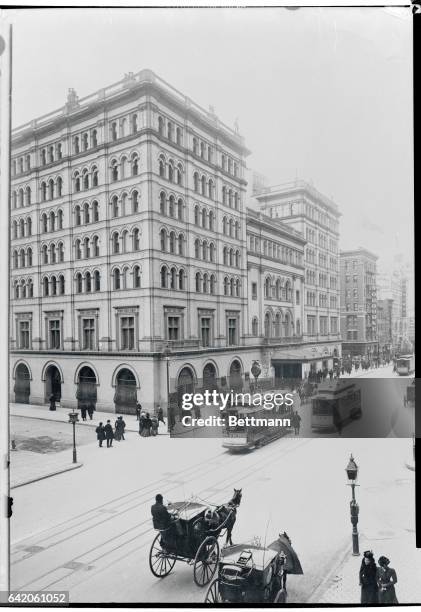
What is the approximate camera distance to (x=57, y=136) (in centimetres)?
790

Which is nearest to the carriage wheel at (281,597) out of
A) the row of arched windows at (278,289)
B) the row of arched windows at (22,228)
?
the row of arched windows at (278,289)

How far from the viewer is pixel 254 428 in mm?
6914

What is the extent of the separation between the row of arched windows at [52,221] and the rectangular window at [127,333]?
2000 mm

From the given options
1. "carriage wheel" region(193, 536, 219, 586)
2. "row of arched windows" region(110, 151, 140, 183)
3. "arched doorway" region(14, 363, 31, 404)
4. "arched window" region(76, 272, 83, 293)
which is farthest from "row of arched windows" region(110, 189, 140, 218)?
"carriage wheel" region(193, 536, 219, 586)

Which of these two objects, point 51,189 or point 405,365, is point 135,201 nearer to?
point 51,189

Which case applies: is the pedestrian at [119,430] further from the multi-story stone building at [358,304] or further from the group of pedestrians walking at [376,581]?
the group of pedestrians walking at [376,581]

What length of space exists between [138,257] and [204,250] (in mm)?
1084

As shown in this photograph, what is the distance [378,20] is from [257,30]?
1.72 m

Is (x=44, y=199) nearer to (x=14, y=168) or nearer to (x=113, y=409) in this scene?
(x=14, y=168)

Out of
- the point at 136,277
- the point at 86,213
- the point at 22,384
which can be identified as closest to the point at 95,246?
the point at 86,213

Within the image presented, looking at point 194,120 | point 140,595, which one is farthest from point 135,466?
point 194,120

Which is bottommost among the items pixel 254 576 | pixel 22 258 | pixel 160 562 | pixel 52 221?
pixel 254 576

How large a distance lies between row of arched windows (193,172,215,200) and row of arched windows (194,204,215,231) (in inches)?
9.8

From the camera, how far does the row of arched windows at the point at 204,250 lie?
7.80 meters
